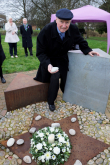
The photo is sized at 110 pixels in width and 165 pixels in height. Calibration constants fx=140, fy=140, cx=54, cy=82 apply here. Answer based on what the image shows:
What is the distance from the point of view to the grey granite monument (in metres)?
2.36

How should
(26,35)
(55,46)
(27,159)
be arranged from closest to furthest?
(27,159)
(55,46)
(26,35)

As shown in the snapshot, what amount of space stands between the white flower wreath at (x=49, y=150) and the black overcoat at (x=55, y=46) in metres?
1.14

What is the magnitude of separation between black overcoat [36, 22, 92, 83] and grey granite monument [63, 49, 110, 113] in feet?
0.47

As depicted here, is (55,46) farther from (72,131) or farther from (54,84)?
(72,131)

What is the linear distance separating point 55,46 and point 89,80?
85cm

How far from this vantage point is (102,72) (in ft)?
7.76

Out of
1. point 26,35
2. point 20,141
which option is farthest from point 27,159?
point 26,35

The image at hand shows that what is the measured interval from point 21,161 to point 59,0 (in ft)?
54.4

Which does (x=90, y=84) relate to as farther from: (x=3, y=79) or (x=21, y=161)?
(x=3, y=79)

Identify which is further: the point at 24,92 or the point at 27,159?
the point at 24,92

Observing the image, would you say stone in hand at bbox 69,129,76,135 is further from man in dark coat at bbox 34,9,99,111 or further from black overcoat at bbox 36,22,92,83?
black overcoat at bbox 36,22,92,83

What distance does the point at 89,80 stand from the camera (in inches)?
99.3

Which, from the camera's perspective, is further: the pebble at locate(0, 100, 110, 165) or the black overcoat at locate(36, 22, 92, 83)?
the black overcoat at locate(36, 22, 92, 83)

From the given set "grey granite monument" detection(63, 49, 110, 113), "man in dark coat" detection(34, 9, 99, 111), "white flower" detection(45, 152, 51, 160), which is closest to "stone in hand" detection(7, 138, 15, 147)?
"white flower" detection(45, 152, 51, 160)
